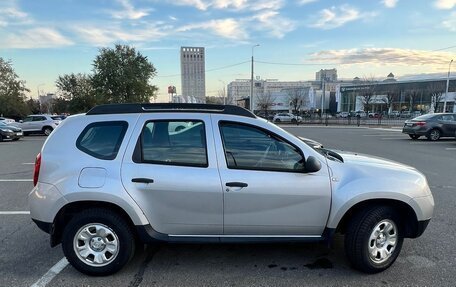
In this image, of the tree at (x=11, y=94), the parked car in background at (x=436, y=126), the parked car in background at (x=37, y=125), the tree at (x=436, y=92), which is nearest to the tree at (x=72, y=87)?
the tree at (x=11, y=94)

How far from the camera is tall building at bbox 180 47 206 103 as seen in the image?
190 ft

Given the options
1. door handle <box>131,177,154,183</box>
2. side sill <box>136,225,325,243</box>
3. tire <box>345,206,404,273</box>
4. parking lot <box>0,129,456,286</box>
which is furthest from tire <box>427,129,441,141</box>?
door handle <box>131,177,154,183</box>

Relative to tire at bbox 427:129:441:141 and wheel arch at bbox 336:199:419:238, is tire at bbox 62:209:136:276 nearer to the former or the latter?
wheel arch at bbox 336:199:419:238

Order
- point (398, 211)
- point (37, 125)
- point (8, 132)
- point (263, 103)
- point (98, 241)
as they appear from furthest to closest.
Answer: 1. point (263, 103)
2. point (37, 125)
3. point (8, 132)
4. point (398, 211)
5. point (98, 241)

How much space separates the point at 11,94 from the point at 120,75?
2317 centimetres

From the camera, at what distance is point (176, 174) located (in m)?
3.08

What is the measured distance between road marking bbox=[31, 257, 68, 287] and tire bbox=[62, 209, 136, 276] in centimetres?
23

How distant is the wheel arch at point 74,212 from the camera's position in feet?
10.4

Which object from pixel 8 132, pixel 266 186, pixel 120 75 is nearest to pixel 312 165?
pixel 266 186

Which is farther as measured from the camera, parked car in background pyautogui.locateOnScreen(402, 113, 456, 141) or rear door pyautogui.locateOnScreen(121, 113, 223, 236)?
parked car in background pyautogui.locateOnScreen(402, 113, 456, 141)

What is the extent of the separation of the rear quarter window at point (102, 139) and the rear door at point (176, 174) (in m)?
0.16

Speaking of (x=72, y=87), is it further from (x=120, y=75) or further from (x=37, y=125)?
(x=37, y=125)

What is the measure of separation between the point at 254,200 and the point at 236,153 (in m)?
0.50

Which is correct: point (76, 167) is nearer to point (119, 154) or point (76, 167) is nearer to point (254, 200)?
point (119, 154)
